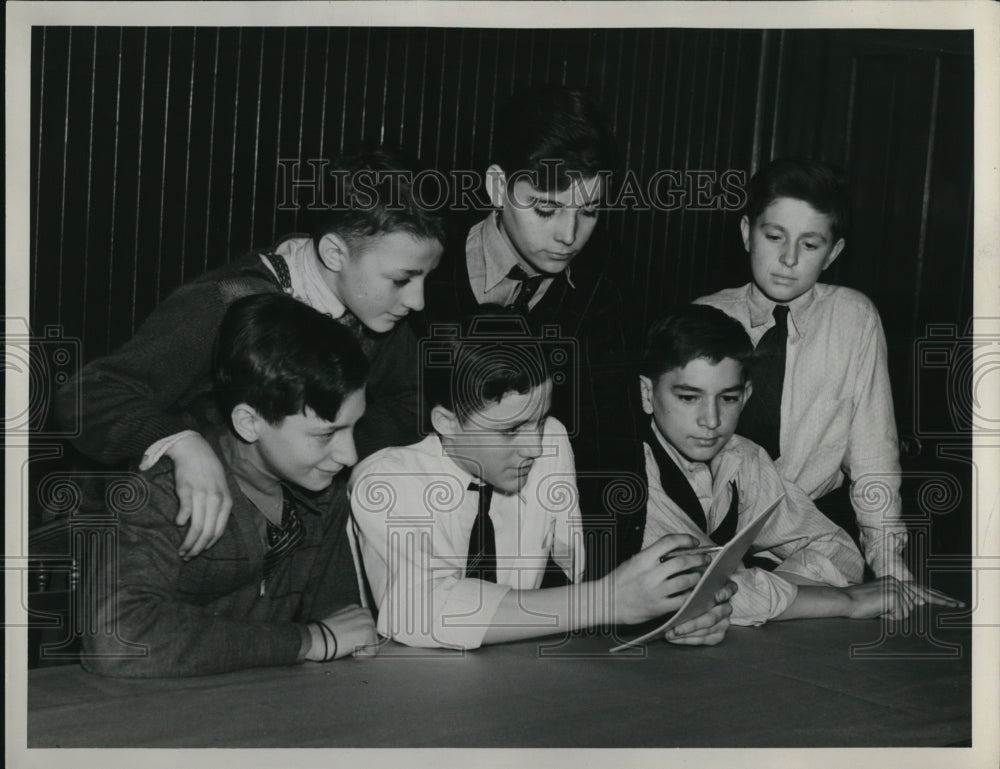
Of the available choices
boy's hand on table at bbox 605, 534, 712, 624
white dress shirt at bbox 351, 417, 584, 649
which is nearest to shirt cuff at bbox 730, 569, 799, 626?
boy's hand on table at bbox 605, 534, 712, 624

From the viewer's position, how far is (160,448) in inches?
95.7

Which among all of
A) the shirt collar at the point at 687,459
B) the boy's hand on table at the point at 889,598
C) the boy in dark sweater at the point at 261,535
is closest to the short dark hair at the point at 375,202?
the boy in dark sweater at the point at 261,535

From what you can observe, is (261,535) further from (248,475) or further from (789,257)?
(789,257)

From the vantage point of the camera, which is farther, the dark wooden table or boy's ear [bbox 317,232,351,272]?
boy's ear [bbox 317,232,351,272]

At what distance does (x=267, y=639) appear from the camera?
2.43 m

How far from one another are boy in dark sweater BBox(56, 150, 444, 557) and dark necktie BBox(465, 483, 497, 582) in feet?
0.75

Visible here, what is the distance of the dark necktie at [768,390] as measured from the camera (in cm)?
268

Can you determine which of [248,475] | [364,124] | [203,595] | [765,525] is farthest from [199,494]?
[765,525]

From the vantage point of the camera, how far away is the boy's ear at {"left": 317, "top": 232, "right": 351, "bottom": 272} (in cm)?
256

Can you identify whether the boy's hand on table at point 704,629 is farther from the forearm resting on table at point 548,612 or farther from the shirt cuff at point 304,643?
the shirt cuff at point 304,643

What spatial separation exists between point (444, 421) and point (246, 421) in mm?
437

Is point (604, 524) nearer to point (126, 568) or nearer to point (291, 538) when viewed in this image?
point (291, 538)

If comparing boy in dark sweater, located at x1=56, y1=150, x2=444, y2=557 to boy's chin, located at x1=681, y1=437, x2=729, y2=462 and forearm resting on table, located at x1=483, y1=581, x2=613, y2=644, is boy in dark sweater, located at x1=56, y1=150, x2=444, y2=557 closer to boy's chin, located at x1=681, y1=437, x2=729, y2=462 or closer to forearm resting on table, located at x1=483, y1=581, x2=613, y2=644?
forearm resting on table, located at x1=483, y1=581, x2=613, y2=644

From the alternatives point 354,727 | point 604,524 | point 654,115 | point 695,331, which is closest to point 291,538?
point 354,727
